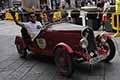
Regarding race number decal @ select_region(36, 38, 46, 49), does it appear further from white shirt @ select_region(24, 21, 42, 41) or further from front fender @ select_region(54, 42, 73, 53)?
front fender @ select_region(54, 42, 73, 53)

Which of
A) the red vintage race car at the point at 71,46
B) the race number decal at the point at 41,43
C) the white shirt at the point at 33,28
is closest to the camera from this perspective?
the red vintage race car at the point at 71,46

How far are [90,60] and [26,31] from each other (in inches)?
107

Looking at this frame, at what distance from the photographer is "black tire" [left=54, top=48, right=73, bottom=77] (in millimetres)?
6945

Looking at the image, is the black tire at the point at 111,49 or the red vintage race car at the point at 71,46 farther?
the black tire at the point at 111,49

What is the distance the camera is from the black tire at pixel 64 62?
695 centimetres

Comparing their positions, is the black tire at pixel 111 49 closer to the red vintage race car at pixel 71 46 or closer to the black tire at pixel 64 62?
the red vintage race car at pixel 71 46

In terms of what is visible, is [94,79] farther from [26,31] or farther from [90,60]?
[26,31]

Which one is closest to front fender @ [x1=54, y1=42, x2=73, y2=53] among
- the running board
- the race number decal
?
the running board

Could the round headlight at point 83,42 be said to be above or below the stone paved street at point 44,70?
above

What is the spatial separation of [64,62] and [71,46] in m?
0.46

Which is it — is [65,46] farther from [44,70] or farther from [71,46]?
[44,70]

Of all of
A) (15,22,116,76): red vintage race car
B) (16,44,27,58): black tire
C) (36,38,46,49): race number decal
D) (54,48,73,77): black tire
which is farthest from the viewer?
(16,44,27,58): black tire

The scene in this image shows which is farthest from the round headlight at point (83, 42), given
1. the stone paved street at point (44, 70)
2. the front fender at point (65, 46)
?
the stone paved street at point (44, 70)

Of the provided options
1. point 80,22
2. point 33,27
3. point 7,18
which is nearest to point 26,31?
point 33,27
